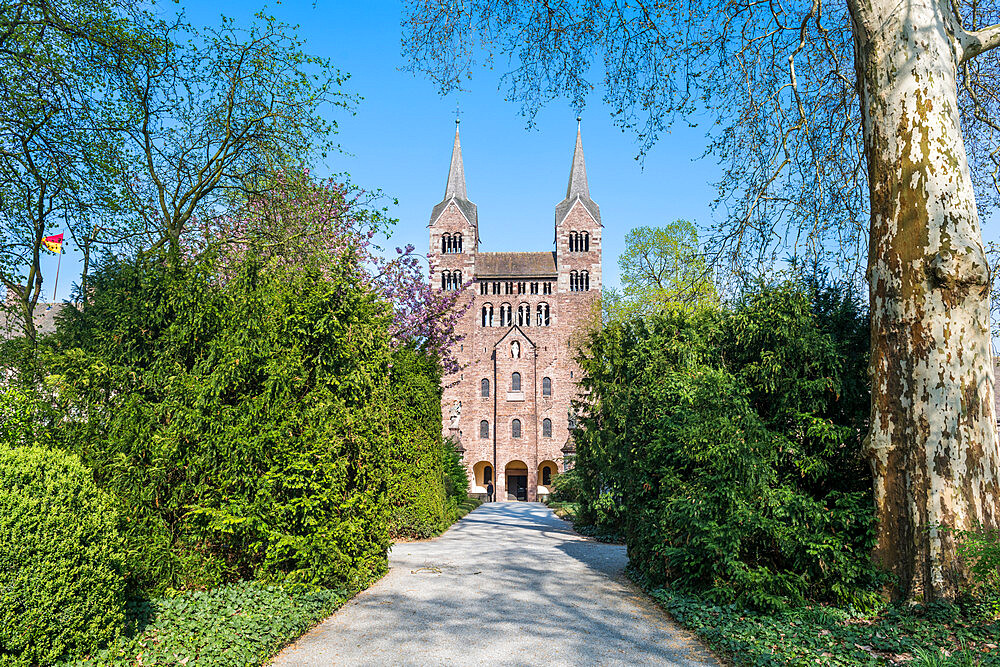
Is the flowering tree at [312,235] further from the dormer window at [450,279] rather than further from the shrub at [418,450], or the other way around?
the dormer window at [450,279]

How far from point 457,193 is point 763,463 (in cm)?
5284

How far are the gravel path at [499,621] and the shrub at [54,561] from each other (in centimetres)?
156

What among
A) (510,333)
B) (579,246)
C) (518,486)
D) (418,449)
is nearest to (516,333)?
(510,333)

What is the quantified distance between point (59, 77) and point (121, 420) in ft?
23.7

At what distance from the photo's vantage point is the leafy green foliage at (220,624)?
4.97 metres

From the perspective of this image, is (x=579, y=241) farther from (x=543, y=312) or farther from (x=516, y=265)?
(x=543, y=312)

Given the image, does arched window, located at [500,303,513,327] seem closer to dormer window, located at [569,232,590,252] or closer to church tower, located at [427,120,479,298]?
church tower, located at [427,120,479,298]

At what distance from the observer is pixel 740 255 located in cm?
1072

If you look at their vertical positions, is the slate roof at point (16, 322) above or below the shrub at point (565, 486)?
above

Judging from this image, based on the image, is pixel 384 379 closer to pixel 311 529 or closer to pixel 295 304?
pixel 295 304

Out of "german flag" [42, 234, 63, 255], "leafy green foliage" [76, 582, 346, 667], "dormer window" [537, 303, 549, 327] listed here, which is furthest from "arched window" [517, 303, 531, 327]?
"leafy green foliage" [76, 582, 346, 667]

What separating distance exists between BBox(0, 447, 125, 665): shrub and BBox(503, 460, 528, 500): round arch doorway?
156 feet

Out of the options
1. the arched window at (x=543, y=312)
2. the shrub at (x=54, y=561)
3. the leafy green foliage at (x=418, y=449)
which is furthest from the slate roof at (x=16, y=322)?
the arched window at (x=543, y=312)

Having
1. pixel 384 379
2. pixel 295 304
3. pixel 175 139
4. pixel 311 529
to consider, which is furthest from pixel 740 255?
pixel 175 139
